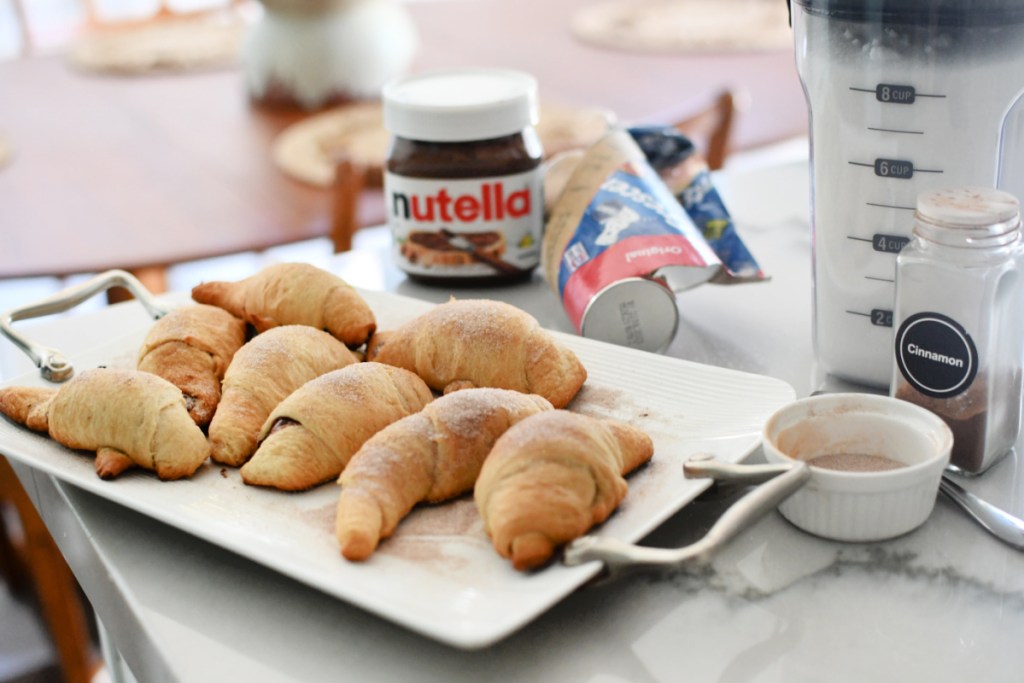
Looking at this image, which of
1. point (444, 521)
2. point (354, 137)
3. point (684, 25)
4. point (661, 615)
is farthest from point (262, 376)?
point (684, 25)

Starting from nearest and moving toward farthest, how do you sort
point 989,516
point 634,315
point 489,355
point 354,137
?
point 989,516 → point 489,355 → point 634,315 → point 354,137

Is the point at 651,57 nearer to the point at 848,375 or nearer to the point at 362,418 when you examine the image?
the point at 848,375

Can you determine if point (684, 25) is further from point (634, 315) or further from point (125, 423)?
point (125, 423)

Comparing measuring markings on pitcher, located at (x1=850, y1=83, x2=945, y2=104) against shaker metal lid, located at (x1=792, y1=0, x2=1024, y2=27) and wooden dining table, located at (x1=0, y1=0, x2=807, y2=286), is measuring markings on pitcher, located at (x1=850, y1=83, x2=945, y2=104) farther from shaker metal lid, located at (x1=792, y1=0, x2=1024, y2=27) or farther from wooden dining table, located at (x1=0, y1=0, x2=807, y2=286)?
wooden dining table, located at (x1=0, y1=0, x2=807, y2=286)

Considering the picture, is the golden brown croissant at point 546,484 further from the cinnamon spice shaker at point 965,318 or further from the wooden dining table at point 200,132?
the wooden dining table at point 200,132

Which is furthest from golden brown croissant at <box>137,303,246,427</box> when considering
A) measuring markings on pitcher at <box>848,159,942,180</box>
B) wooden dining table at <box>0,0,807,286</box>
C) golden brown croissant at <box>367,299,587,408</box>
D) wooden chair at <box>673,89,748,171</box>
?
wooden chair at <box>673,89,748,171</box>

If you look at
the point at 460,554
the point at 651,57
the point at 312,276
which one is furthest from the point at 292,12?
the point at 460,554
